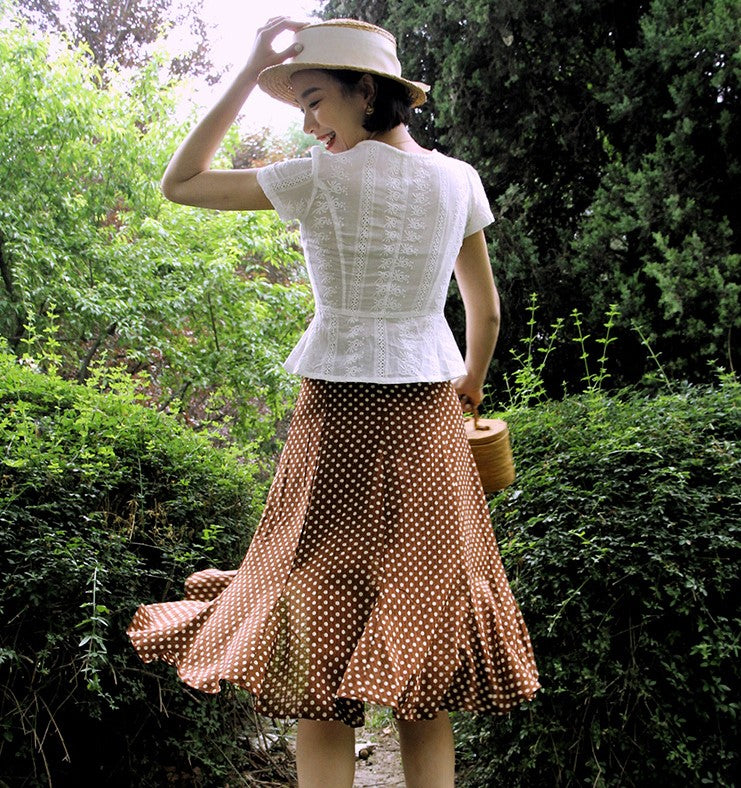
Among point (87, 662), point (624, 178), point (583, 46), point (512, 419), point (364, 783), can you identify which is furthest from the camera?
point (583, 46)

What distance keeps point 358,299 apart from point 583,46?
3583 mm

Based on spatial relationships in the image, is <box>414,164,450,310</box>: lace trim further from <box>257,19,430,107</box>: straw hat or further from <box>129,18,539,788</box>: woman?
<box>257,19,430,107</box>: straw hat

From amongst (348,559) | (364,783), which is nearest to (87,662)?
(348,559)

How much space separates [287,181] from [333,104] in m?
0.22

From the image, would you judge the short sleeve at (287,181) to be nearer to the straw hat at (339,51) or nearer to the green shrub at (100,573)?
the straw hat at (339,51)

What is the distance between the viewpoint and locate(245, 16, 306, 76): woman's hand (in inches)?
68.9

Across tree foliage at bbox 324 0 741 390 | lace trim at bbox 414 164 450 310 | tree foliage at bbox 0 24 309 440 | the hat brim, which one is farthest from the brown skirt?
tree foliage at bbox 0 24 309 440

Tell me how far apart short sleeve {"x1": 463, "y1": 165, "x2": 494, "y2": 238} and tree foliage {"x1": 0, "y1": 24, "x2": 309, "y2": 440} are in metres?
2.96

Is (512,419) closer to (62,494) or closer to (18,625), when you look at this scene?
(62,494)

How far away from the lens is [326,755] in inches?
67.4

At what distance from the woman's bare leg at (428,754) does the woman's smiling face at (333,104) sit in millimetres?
1215

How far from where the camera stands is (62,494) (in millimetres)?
2195

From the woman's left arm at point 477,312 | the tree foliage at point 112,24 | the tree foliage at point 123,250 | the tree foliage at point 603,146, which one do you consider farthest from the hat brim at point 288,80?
the tree foliage at point 112,24

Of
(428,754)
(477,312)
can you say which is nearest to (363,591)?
(428,754)
